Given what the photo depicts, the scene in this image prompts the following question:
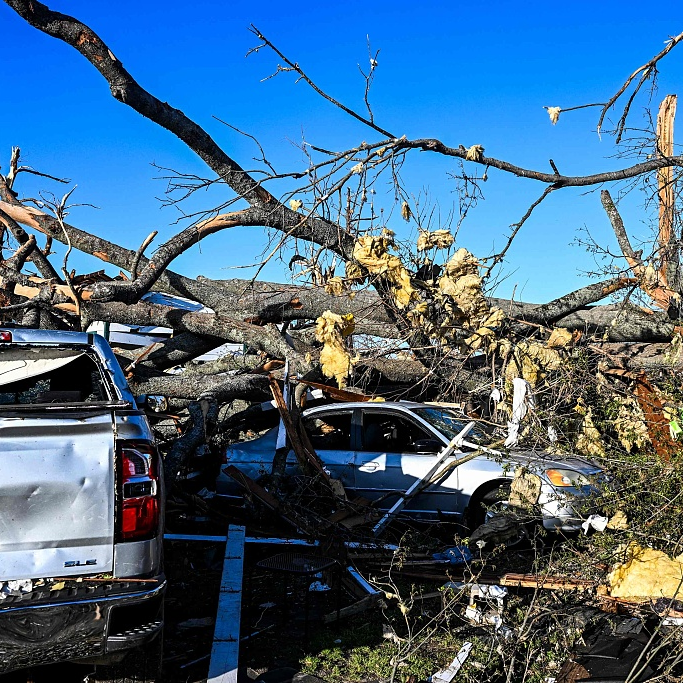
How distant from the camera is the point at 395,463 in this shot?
8.07 meters

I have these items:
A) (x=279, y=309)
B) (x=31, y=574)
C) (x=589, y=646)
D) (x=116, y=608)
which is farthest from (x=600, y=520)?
(x=279, y=309)

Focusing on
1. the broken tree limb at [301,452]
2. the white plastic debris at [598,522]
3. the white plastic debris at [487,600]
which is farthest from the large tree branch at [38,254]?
the white plastic debris at [598,522]

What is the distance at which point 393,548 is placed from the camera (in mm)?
6168

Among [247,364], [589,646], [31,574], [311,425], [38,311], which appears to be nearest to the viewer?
[31,574]

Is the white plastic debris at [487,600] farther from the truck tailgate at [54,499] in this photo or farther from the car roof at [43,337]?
the car roof at [43,337]

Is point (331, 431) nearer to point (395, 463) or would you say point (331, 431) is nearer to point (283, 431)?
point (283, 431)

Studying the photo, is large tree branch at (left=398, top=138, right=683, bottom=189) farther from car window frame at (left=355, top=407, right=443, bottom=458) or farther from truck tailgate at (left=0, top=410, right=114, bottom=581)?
truck tailgate at (left=0, top=410, right=114, bottom=581)

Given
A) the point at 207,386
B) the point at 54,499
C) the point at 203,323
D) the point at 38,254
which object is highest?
the point at 38,254

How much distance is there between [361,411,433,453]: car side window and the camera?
8.23m

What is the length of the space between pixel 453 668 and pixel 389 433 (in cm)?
428

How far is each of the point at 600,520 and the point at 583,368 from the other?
1.80 metres

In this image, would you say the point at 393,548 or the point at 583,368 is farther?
the point at 583,368

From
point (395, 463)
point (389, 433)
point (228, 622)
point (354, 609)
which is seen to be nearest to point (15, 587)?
point (228, 622)

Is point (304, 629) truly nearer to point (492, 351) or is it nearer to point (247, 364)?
point (492, 351)
